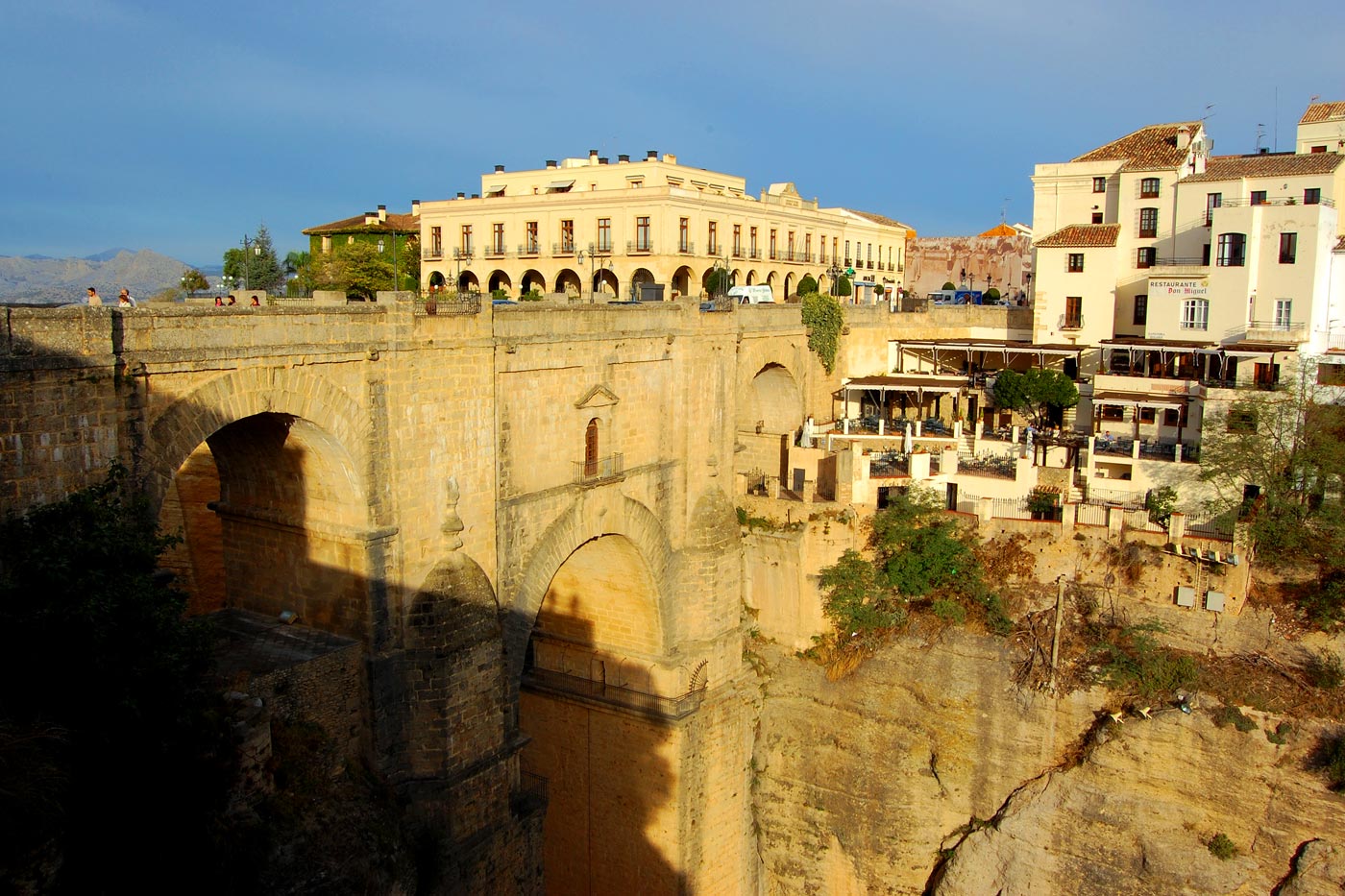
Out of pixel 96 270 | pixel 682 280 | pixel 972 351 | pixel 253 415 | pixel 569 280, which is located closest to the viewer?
pixel 253 415

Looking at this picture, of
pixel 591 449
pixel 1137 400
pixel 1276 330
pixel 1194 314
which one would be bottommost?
pixel 591 449

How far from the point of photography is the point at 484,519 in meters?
15.6

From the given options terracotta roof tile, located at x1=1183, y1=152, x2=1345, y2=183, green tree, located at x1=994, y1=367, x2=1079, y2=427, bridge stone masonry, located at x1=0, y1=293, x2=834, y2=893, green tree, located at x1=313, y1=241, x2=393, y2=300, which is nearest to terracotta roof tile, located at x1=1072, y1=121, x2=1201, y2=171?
terracotta roof tile, located at x1=1183, y1=152, x2=1345, y2=183

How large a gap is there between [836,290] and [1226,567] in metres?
19.3

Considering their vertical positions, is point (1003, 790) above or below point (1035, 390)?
below

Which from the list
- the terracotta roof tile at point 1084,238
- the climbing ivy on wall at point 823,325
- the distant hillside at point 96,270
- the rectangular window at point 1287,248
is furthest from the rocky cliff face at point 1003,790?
the distant hillside at point 96,270

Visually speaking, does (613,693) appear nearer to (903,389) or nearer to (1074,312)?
(903,389)

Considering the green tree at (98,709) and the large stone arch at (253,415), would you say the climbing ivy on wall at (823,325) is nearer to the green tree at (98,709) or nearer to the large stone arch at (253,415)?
the large stone arch at (253,415)

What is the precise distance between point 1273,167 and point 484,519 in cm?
2304

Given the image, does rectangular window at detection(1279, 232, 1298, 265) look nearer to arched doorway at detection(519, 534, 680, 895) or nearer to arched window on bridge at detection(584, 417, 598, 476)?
arched doorway at detection(519, 534, 680, 895)

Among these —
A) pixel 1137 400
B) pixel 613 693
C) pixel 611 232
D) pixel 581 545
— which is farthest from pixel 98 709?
pixel 611 232

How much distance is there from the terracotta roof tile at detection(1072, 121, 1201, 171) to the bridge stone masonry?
1275 centimetres

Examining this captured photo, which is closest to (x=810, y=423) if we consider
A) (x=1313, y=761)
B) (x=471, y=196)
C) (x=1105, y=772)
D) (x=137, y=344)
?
(x=1105, y=772)

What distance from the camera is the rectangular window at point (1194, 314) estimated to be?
26.1m
